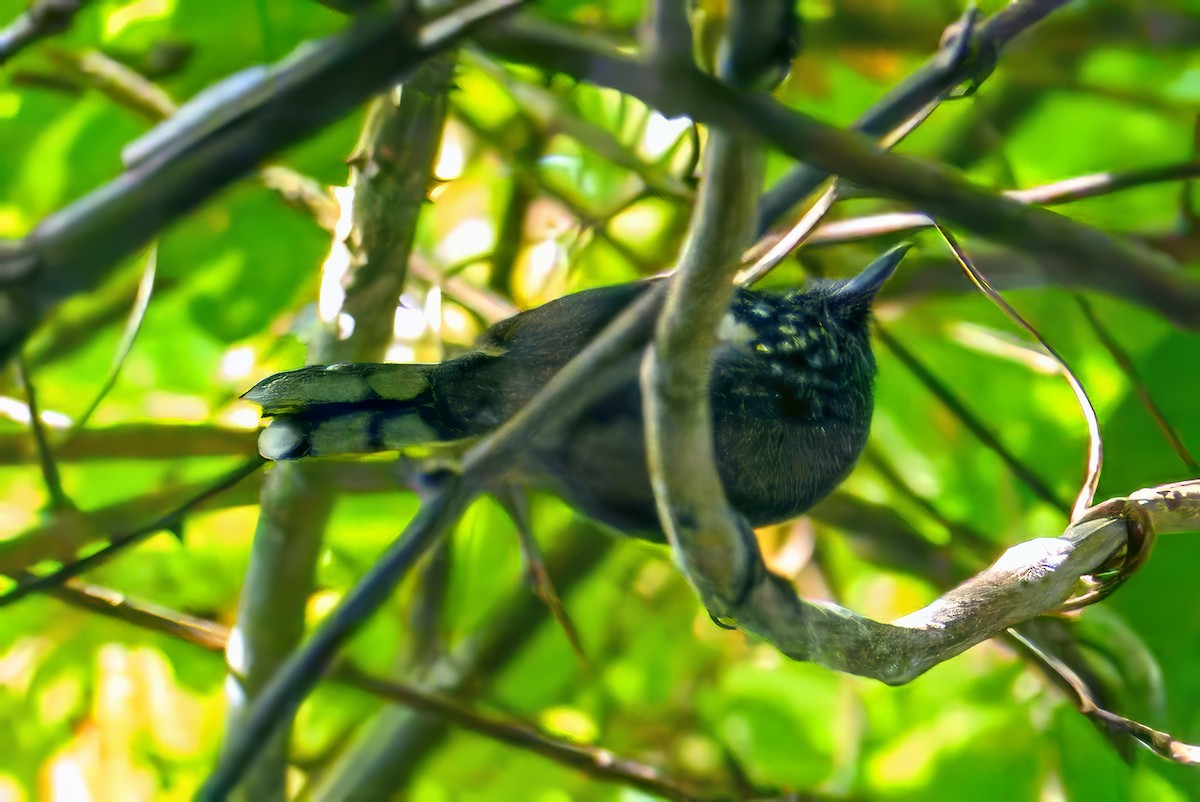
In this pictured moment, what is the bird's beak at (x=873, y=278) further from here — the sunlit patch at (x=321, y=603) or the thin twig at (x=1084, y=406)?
the sunlit patch at (x=321, y=603)

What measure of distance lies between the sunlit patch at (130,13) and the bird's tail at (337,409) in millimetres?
772

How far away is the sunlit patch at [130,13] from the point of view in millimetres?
1416

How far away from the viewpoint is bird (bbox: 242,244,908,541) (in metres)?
0.89

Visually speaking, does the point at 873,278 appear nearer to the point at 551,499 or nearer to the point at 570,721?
the point at 551,499

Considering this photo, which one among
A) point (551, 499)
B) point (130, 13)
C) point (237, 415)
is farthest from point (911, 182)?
point (237, 415)

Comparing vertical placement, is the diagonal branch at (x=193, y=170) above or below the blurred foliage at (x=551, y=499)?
below

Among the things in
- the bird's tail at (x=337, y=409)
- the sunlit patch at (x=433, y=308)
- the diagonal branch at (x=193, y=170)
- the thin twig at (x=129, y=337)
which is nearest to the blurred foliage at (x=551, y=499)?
the sunlit patch at (x=433, y=308)

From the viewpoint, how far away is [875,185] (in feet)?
1.70

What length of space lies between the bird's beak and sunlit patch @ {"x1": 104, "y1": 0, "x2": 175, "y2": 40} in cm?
94

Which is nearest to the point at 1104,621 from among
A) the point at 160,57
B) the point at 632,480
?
the point at 632,480

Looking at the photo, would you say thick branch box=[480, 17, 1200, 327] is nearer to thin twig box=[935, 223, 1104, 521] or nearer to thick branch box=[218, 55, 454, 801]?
thin twig box=[935, 223, 1104, 521]

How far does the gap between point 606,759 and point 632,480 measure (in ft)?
2.22

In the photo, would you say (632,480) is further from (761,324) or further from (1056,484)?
(1056,484)

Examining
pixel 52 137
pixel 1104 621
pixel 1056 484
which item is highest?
pixel 52 137
